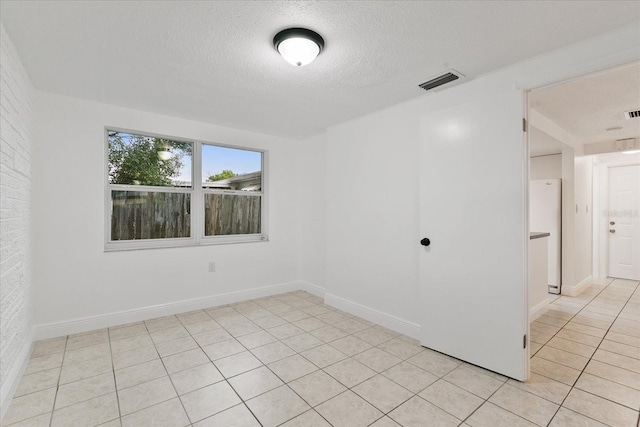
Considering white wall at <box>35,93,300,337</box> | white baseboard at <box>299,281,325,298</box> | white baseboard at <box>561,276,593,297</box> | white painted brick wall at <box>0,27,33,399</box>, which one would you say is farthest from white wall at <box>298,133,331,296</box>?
white baseboard at <box>561,276,593,297</box>

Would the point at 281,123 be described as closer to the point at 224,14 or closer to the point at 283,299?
the point at 224,14

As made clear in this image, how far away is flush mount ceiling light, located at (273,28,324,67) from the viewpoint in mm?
1853

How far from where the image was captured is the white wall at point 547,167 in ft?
15.8

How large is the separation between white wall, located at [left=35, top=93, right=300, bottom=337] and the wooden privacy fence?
23 cm

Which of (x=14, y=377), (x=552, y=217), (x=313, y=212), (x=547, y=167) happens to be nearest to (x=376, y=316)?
(x=313, y=212)

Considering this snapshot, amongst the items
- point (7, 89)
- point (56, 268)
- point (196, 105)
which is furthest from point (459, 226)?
point (56, 268)

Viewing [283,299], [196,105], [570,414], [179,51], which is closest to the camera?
[570,414]

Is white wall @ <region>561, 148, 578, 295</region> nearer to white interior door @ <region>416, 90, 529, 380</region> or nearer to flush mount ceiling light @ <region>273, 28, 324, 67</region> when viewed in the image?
white interior door @ <region>416, 90, 529, 380</region>

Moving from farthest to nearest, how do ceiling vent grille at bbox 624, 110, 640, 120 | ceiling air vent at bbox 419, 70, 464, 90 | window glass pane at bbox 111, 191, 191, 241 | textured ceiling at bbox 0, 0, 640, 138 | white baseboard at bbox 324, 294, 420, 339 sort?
window glass pane at bbox 111, 191, 191, 241 → ceiling vent grille at bbox 624, 110, 640, 120 → white baseboard at bbox 324, 294, 420, 339 → ceiling air vent at bbox 419, 70, 464, 90 → textured ceiling at bbox 0, 0, 640, 138

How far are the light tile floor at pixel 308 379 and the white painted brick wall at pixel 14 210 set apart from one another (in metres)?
0.35

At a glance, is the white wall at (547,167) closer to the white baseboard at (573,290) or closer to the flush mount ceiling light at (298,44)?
the white baseboard at (573,290)

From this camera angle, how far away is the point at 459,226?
252cm

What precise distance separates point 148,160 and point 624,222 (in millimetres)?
7921

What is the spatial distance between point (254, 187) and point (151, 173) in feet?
4.56
